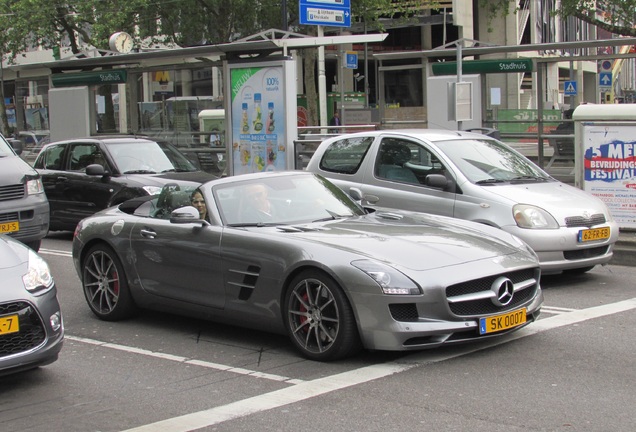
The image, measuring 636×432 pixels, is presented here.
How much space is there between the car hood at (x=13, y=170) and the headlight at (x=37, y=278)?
4.91 metres

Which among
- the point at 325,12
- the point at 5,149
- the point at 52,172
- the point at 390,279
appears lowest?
the point at 390,279

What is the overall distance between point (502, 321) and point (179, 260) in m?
2.79

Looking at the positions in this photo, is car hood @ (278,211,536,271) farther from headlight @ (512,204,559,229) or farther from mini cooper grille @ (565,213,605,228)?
mini cooper grille @ (565,213,605,228)

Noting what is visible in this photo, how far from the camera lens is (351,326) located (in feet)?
20.5

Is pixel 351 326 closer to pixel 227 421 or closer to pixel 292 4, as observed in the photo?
pixel 227 421

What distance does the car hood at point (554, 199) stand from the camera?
375 inches

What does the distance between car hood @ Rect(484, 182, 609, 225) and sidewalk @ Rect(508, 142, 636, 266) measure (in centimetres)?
Result: 144

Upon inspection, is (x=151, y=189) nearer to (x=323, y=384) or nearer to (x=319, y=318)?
(x=319, y=318)

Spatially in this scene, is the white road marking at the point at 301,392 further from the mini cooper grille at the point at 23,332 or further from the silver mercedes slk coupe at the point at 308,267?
the mini cooper grille at the point at 23,332

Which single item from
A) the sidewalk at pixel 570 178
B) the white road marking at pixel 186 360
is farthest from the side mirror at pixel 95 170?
the sidewalk at pixel 570 178

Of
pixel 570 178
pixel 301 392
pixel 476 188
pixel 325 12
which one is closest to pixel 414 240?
pixel 301 392

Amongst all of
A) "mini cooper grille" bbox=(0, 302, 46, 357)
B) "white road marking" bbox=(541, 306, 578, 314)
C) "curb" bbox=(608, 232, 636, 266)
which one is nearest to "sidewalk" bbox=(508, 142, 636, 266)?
"curb" bbox=(608, 232, 636, 266)

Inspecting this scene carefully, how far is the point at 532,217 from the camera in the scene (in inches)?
371

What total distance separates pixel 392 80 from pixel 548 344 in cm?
1549
